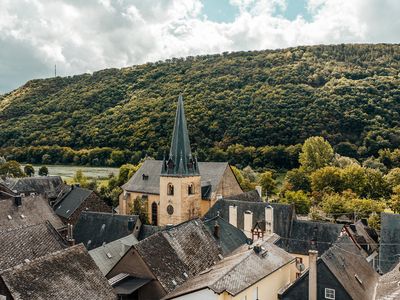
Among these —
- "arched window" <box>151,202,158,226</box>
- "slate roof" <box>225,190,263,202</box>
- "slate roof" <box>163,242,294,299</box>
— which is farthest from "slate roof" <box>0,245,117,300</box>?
"arched window" <box>151,202,158,226</box>

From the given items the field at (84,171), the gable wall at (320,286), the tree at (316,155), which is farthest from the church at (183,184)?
the field at (84,171)

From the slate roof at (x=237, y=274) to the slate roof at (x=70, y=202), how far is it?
1220 inches

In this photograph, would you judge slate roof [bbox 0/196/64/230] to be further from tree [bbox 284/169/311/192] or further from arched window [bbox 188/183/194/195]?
tree [bbox 284/169/311/192]

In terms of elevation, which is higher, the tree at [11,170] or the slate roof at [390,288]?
the tree at [11,170]

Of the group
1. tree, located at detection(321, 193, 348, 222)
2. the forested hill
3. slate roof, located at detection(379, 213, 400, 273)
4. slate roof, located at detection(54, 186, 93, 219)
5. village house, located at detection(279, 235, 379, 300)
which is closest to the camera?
village house, located at detection(279, 235, 379, 300)

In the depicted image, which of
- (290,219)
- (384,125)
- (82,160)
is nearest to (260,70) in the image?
(384,125)

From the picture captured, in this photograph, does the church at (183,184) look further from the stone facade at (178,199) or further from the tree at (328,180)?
the tree at (328,180)

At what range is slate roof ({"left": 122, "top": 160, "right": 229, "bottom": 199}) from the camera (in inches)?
2324

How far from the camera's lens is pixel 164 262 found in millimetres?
30203

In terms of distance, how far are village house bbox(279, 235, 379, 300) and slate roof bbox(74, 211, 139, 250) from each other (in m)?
19.1

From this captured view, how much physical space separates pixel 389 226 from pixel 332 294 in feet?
53.8

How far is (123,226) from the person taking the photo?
142 feet

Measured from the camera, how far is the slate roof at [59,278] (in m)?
21.2

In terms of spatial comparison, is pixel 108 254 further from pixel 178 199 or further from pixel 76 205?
pixel 76 205
